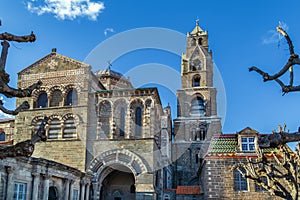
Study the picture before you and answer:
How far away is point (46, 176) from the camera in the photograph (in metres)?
18.5

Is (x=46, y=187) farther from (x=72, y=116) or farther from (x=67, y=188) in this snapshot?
(x=72, y=116)

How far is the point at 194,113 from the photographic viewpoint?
4369 centimetres

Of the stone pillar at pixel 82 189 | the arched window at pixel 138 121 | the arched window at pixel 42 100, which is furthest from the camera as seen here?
the arched window at pixel 42 100

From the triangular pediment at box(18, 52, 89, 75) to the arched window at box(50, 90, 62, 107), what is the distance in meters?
1.92

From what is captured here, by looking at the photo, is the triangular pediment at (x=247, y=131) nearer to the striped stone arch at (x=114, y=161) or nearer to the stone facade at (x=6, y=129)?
the striped stone arch at (x=114, y=161)

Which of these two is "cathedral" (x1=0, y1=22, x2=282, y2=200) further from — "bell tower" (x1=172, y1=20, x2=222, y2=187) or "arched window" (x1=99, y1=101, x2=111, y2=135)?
"bell tower" (x1=172, y1=20, x2=222, y2=187)

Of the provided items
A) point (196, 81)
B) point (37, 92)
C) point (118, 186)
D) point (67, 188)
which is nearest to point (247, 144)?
point (67, 188)

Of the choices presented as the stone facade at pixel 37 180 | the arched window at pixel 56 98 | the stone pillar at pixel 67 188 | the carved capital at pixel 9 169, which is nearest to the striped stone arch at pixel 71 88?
the arched window at pixel 56 98

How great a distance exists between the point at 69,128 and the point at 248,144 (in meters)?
13.5

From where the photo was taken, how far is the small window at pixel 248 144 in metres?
22.9

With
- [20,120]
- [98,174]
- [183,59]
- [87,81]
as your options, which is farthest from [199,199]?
[183,59]

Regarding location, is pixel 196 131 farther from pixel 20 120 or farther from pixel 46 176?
pixel 46 176

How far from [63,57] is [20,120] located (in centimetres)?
618

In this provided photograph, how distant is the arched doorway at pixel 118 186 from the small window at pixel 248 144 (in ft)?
35.6
